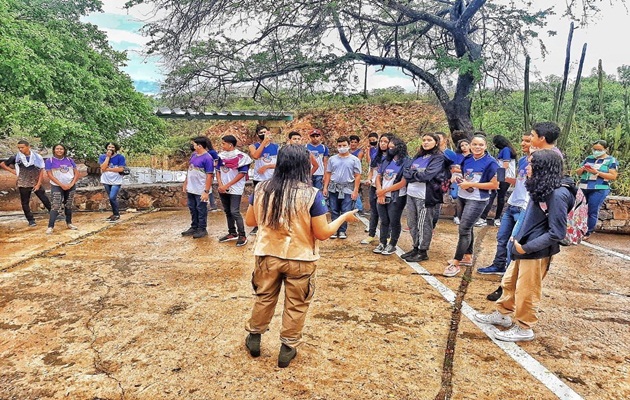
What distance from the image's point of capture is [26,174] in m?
5.96

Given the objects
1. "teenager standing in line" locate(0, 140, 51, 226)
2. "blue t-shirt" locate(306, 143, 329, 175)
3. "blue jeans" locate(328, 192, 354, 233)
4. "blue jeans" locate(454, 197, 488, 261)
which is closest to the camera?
"blue jeans" locate(454, 197, 488, 261)

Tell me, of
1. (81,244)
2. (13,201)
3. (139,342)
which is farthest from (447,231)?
(13,201)

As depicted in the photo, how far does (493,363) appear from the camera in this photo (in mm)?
2416

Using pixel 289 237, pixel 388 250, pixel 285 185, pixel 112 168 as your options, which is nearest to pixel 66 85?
→ pixel 112 168

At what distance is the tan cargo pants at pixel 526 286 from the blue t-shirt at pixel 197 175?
13.2 ft

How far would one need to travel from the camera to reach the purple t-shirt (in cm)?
575

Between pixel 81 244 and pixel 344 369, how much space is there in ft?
14.2

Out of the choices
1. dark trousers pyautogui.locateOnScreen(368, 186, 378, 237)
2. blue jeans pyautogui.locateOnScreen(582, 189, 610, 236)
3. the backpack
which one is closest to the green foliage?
dark trousers pyautogui.locateOnScreen(368, 186, 378, 237)

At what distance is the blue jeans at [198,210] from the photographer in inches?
219

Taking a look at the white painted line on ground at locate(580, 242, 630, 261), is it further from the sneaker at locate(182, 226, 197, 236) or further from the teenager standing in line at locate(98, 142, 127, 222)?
the teenager standing in line at locate(98, 142, 127, 222)

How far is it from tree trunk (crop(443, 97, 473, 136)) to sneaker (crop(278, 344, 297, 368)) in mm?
7169

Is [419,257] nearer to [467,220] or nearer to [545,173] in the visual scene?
[467,220]

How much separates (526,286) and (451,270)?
1.45m

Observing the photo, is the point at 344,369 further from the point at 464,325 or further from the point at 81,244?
the point at 81,244
